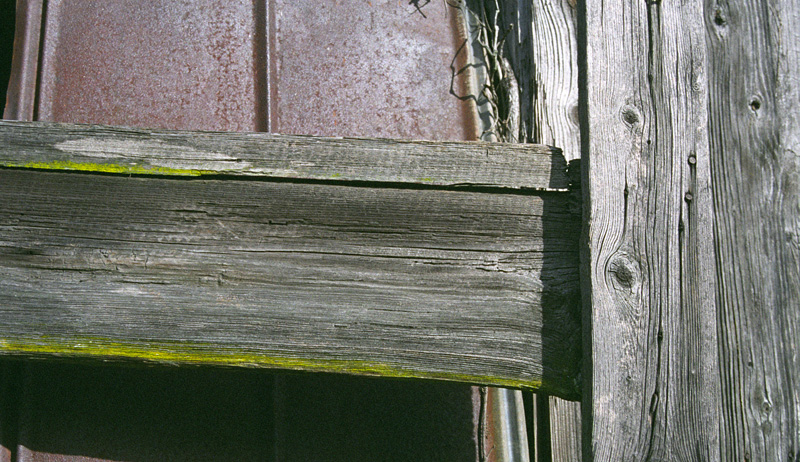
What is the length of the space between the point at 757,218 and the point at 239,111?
1.39 m

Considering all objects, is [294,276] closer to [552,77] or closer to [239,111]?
[239,111]

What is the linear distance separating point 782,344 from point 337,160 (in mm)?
977

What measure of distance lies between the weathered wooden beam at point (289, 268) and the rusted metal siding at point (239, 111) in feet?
1.27

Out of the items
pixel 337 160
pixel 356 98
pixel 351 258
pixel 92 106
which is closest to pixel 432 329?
pixel 351 258

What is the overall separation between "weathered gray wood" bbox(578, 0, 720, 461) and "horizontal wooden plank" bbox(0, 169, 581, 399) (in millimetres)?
75

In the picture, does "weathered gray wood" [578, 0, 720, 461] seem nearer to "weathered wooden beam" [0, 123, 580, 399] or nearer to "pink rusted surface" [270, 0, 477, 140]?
"weathered wooden beam" [0, 123, 580, 399]

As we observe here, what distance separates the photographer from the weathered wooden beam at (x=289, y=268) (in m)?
1.10

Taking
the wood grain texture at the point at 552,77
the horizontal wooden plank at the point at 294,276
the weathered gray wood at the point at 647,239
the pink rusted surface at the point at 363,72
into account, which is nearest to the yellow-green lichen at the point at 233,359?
the horizontal wooden plank at the point at 294,276

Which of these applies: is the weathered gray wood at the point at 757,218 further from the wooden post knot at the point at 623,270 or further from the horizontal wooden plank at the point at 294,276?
the horizontal wooden plank at the point at 294,276

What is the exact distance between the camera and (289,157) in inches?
44.9

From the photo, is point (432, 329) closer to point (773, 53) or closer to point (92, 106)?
point (773, 53)

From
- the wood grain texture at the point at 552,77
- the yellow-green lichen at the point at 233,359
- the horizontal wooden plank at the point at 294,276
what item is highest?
the wood grain texture at the point at 552,77

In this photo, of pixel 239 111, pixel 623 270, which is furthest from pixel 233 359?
pixel 239 111

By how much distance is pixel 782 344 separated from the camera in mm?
1148
